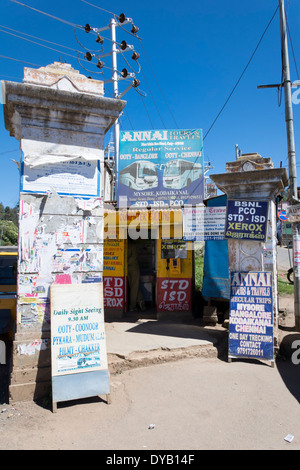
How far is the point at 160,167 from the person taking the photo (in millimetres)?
9070

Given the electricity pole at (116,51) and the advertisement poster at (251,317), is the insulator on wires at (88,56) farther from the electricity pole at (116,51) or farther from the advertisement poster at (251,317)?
the advertisement poster at (251,317)

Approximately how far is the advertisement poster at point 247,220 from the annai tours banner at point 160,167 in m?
3.17

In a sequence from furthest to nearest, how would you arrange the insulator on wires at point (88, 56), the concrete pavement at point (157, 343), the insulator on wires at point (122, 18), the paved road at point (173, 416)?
the insulator on wires at point (88, 56) < the insulator on wires at point (122, 18) < the concrete pavement at point (157, 343) < the paved road at point (173, 416)

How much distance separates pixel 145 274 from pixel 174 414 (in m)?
5.67

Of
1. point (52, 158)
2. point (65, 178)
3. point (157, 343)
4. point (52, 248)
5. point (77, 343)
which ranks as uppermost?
point (52, 158)

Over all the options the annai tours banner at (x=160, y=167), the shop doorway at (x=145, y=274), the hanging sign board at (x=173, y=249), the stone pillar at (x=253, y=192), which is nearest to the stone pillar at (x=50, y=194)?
the stone pillar at (x=253, y=192)

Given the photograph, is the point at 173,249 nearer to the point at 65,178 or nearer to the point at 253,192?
the point at 253,192

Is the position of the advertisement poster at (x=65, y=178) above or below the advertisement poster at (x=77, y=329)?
above

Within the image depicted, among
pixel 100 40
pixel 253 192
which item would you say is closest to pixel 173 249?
pixel 253 192

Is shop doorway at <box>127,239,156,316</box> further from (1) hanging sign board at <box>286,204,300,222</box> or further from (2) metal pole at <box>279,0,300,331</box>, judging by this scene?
(1) hanging sign board at <box>286,204,300,222</box>

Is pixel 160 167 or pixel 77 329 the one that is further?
pixel 160 167

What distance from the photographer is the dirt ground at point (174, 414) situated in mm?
3117
